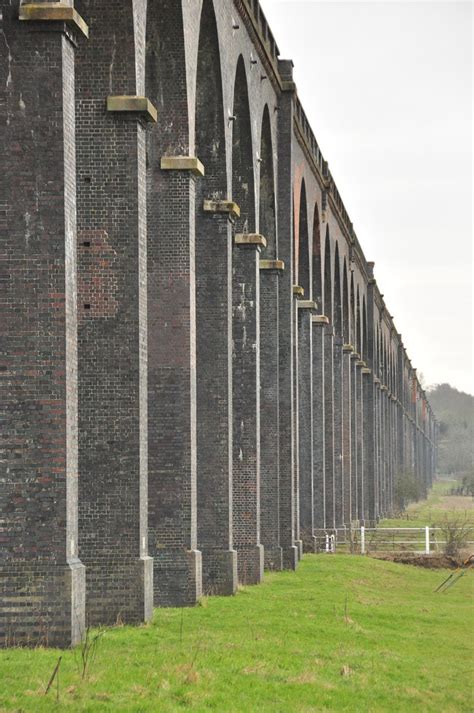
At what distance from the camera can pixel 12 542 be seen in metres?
15.6

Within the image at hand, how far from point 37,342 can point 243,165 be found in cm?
1486

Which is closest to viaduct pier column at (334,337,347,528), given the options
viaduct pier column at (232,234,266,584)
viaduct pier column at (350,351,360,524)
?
viaduct pier column at (350,351,360,524)

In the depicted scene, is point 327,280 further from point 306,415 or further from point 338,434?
point 306,415

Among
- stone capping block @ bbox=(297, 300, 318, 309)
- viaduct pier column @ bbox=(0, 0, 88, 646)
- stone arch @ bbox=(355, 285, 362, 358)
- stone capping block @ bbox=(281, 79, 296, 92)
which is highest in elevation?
stone capping block @ bbox=(281, 79, 296, 92)

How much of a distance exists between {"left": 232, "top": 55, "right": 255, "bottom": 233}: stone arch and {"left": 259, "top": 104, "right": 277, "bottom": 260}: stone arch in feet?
12.7

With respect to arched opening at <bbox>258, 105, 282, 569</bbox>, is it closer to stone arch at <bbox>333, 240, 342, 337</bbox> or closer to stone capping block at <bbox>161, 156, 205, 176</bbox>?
stone capping block at <bbox>161, 156, 205, 176</bbox>

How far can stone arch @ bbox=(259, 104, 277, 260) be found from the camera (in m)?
33.8

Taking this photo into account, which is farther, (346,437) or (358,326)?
(358,326)

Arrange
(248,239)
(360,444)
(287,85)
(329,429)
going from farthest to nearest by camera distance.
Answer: (360,444), (329,429), (287,85), (248,239)

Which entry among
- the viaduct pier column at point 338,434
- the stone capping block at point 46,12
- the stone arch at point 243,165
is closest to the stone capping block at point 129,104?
the stone capping block at point 46,12

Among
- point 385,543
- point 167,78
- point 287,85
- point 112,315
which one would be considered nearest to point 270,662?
point 112,315

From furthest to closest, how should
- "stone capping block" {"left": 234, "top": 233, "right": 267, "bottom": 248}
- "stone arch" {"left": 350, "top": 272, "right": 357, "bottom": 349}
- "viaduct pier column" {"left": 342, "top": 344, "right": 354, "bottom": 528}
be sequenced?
"stone arch" {"left": 350, "top": 272, "right": 357, "bottom": 349} < "viaduct pier column" {"left": 342, "top": 344, "right": 354, "bottom": 528} < "stone capping block" {"left": 234, "top": 233, "right": 267, "bottom": 248}

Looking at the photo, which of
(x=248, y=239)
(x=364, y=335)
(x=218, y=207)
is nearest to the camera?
(x=218, y=207)

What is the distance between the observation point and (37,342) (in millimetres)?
15711
